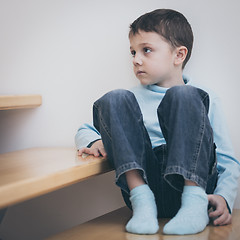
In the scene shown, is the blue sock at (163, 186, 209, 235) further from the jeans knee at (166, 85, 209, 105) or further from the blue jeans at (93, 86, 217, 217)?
the jeans knee at (166, 85, 209, 105)

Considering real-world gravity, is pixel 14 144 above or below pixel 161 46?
below

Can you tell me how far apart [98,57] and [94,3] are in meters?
0.18

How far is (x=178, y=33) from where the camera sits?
1.23 m

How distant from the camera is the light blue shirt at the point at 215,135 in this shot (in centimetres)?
109

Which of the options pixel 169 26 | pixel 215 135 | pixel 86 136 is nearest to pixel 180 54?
pixel 169 26

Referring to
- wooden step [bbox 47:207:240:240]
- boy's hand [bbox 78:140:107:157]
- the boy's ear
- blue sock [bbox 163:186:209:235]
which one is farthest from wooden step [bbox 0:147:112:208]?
the boy's ear

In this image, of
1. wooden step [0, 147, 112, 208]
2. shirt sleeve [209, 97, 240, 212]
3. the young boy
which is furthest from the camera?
shirt sleeve [209, 97, 240, 212]

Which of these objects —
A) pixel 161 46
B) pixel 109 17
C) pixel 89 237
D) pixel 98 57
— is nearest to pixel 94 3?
pixel 109 17

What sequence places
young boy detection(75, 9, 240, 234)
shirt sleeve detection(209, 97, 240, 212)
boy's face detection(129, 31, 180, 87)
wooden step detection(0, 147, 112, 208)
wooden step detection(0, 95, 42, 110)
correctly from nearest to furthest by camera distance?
wooden step detection(0, 147, 112, 208) < young boy detection(75, 9, 240, 234) < shirt sleeve detection(209, 97, 240, 212) < boy's face detection(129, 31, 180, 87) < wooden step detection(0, 95, 42, 110)

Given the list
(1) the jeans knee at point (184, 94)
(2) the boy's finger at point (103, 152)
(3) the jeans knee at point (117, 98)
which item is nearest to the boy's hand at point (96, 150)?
(2) the boy's finger at point (103, 152)

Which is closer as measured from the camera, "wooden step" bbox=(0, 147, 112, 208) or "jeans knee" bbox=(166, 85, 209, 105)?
"wooden step" bbox=(0, 147, 112, 208)

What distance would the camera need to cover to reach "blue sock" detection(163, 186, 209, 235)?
2.96 ft

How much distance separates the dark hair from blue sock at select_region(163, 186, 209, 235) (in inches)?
18.5

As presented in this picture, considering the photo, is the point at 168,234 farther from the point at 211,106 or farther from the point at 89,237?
the point at 211,106
